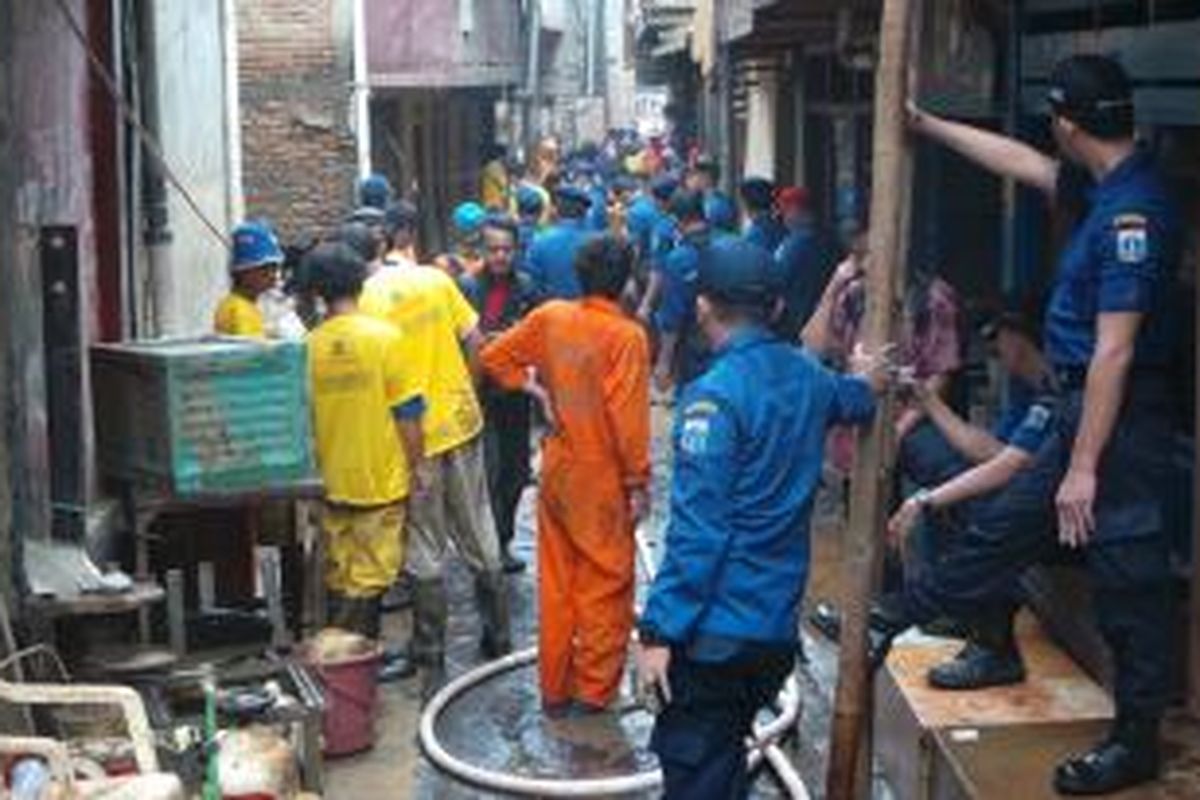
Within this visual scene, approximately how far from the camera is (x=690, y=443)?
5.30 m

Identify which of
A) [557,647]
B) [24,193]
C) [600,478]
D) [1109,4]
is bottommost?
[557,647]

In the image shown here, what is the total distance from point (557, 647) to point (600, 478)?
74cm

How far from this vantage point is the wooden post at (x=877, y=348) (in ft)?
16.8

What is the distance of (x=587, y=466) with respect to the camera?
7.91 metres

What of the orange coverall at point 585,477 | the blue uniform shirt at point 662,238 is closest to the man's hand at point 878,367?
the orange coverall at point 585,477

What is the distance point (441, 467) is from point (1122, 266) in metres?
4.41

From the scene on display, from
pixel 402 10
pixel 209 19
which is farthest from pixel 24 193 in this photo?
pixel 402 10

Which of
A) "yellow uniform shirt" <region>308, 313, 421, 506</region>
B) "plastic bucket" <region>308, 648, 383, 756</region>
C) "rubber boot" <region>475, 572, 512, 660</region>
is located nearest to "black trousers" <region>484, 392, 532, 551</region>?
"rubber boot" <region>475, 572, 512, 660</region>

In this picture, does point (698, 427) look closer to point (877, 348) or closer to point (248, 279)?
point (877, 348)

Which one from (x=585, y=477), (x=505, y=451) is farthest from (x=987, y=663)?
(x=505, y=451)

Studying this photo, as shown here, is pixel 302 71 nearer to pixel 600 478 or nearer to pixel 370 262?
pixel 370 262

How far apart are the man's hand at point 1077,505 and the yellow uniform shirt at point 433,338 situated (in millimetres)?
3935

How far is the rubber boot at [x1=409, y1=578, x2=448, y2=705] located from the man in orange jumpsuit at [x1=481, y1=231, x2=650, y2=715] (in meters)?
0.72

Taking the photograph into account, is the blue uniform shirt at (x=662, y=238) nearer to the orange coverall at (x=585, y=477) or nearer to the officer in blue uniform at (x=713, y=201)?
Answer: the officer in blue uniform at (x=713, y=201)
